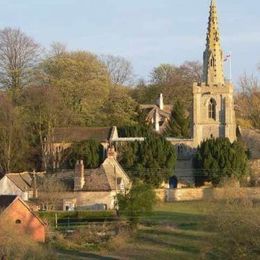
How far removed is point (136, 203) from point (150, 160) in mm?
14051

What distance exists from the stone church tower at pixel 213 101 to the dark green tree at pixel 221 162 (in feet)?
17.1

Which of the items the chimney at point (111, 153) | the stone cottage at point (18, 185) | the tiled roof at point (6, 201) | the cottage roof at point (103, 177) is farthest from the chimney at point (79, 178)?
the tiled roof at point (6, 201)

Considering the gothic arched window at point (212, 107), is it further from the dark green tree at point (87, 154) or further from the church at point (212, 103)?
the dark green tree at point (87, 154)

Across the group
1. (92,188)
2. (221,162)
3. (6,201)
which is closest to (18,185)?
(92,188)

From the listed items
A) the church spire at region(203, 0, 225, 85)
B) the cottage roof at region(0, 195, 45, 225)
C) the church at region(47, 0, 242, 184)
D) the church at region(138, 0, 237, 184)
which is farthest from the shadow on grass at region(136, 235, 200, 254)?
the church spire at region(203, 0, 225, 85)

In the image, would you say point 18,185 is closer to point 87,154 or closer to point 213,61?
point 87,154

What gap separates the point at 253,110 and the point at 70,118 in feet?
62.5

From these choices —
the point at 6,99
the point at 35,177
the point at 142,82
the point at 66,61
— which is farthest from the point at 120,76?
the point at 35,177

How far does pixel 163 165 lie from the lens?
6047cm

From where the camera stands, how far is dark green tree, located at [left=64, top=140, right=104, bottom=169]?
60.9 metres

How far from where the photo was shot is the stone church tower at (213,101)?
221 feet

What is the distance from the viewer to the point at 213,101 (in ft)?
225

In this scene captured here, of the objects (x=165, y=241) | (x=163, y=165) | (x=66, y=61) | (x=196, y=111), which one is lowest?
(x=165, y=241)

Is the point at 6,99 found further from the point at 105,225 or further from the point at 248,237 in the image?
the point at 248,237
